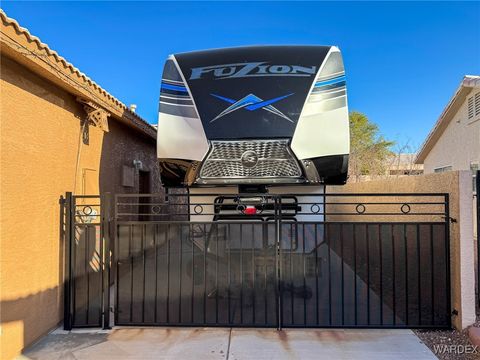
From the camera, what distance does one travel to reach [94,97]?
16.1 ft

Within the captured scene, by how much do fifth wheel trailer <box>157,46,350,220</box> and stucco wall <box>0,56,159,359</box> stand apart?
1.31 metres

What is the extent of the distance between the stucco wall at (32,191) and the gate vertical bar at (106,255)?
0.54 m

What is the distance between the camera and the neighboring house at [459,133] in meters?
10.1

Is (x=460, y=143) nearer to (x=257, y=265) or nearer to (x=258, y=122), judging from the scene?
(x=257, y=265)

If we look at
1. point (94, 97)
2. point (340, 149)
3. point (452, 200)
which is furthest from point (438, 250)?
point (94, 97)

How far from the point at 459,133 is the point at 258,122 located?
413 inches

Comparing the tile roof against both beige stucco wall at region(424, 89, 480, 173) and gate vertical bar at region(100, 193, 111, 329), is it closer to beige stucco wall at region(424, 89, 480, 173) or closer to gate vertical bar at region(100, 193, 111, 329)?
gate vertical bar at region(100, 193, 111, 329)

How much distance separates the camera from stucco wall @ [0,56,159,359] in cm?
329

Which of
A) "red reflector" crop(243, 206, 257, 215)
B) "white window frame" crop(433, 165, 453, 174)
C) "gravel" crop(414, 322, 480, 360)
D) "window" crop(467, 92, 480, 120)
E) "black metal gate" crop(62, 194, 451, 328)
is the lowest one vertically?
"gravel" crop(414, 322, 480, 360)

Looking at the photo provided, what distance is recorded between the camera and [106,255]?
4168mm

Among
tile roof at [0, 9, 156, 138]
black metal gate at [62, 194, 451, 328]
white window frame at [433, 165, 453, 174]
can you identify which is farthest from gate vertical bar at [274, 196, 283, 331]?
white window frame at [433, 165, 453, 174]

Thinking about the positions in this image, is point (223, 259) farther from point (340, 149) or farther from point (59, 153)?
point (59, 153)

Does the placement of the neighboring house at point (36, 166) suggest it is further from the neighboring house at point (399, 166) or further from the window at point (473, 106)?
the neighboring house at point (399, 166)

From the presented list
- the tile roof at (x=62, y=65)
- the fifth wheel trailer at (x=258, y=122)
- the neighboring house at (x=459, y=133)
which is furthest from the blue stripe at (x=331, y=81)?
the neighboring house at (x=459, y=133)
